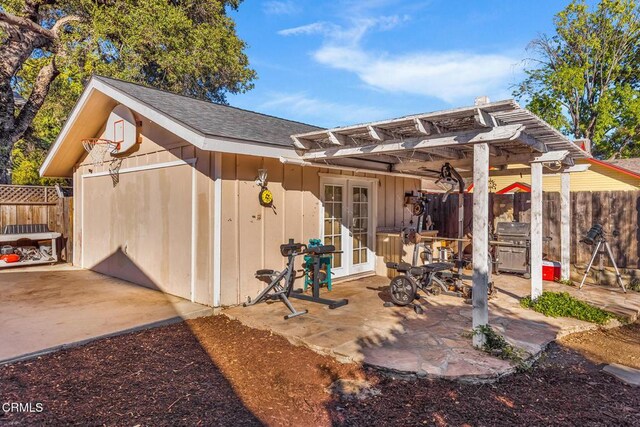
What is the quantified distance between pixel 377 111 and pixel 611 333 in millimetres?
16694

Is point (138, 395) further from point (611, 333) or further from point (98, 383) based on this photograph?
point (611, 333)

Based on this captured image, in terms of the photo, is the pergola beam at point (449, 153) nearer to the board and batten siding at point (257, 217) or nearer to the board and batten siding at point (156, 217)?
the board and batten siding at point (257, 217)

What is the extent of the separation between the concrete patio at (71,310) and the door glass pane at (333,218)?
99.7 inches

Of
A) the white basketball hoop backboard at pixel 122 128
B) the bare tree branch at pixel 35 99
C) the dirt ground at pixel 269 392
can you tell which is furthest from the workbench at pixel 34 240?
the dirt ground at pixel 269 392

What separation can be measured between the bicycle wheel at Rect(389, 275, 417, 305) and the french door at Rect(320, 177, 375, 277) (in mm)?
1437

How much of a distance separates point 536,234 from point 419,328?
2.48 meters

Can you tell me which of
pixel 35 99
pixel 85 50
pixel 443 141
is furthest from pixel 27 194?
pixel 443 141

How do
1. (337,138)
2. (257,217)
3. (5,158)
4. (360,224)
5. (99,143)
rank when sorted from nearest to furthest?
(337,138), (257,217), (360,224), (99,143), (5,158)

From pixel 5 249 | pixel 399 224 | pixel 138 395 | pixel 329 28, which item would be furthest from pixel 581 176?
pixel 5 249

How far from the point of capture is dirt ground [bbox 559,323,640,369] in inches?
145

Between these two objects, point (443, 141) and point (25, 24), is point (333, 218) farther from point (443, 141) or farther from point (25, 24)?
point (25, 24)

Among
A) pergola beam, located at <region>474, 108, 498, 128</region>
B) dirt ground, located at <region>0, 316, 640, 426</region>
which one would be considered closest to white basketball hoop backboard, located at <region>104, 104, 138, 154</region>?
dirt ground, located at <region>0, 316, 640, 426</region>

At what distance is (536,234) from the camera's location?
5.27 m

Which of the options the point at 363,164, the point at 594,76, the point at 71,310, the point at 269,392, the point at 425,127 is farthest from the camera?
the point at 594,76
